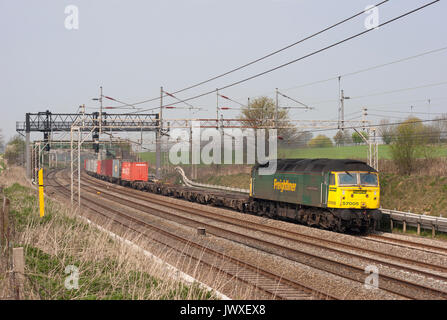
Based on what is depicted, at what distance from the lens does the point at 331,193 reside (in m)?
19.4

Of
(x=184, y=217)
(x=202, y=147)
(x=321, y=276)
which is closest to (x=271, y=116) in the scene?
(x=202, y=147)

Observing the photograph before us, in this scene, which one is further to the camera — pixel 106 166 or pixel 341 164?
pixel 106 166

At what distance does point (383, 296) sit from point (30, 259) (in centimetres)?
815

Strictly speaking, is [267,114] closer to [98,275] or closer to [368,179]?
[368,179]

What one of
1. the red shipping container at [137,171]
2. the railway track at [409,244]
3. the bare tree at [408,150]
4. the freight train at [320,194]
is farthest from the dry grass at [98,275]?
the red shipping container at [137,171]

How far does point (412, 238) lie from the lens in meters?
18.5

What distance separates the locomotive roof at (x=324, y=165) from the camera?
772 inches

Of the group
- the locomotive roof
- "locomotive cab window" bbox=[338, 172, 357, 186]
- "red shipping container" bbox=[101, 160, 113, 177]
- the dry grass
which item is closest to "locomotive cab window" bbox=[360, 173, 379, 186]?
the locomotive roof

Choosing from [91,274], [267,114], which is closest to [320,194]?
[91,274]

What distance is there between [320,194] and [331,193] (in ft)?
2.35

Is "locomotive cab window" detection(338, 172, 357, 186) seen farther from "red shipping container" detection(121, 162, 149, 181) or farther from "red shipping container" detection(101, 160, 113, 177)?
"red shipping container" detection(101, 160, 113, 177)

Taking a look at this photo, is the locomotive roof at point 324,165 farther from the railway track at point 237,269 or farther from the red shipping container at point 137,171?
the red shipping container at point 137,171
